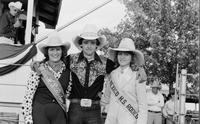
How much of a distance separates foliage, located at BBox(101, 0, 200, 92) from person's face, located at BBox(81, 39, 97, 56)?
52.4 feet

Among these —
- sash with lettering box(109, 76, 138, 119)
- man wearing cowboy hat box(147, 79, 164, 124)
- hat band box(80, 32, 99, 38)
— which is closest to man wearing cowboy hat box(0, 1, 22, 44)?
hat band box(80, 32, 99, 38)

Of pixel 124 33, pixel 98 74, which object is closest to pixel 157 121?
pixel 98 74

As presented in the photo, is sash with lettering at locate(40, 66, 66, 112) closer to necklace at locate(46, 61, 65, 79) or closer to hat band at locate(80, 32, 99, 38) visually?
necklace at locate(46, 61, 65, 79)

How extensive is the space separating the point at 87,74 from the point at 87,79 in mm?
59

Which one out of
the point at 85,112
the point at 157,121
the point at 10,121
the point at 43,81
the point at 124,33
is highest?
the point at 124,33

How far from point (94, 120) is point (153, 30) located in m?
17.4

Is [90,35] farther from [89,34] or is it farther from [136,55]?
[136,55]

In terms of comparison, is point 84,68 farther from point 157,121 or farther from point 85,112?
point 157,121

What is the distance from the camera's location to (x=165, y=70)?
2108 centimetres

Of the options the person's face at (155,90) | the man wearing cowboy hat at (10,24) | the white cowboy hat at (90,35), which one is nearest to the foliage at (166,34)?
the person's face at (155,90)

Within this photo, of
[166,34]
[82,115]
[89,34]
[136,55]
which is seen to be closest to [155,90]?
[136,55]

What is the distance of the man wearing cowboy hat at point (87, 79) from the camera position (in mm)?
4461

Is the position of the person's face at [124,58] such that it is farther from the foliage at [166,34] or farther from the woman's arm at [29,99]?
the foliage at [166,34]

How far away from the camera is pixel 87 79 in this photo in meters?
4.57
